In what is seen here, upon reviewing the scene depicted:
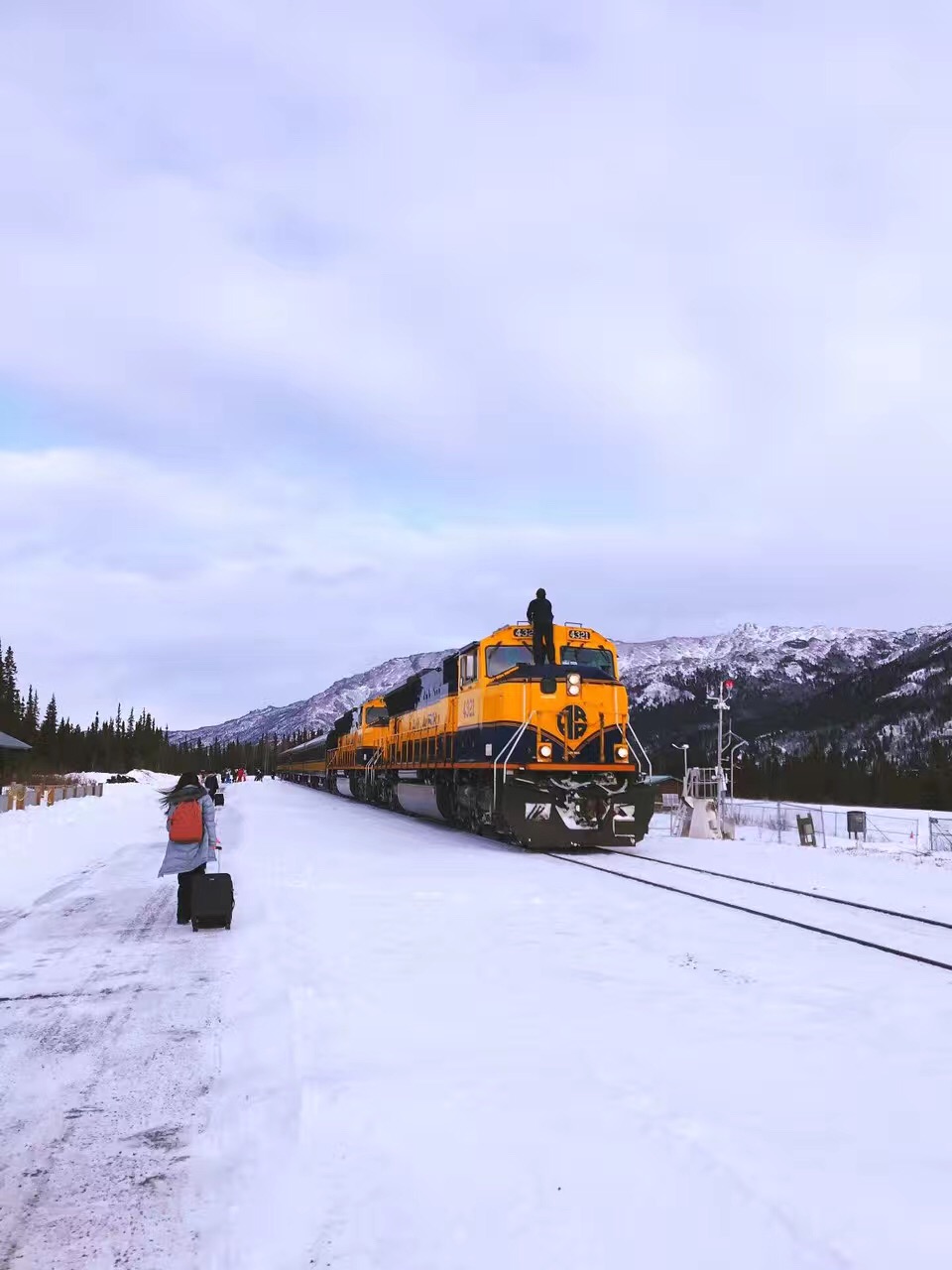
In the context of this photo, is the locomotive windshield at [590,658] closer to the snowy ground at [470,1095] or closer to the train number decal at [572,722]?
the train number decal at [572,722]

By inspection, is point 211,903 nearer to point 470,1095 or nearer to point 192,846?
point 192,846

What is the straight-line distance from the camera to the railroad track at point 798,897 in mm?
7793

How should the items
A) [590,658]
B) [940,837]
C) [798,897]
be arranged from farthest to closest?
[940,837] → [590,658] → [798,897]

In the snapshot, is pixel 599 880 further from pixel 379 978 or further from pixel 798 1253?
pixel 798 1253

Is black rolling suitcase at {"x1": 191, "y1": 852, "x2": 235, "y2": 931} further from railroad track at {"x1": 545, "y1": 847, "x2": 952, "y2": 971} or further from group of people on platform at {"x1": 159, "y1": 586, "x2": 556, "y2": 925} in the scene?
railroad track at {"x1": 545, "y1": 847, "x2": 952, "y2": 971}

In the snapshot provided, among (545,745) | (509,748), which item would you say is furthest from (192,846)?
(545,745)

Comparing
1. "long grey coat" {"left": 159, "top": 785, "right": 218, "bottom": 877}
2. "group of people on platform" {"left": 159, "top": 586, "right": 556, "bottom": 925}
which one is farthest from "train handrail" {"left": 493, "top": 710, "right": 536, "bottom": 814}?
"long grey coat" {"left": 159, "top": 785, "right": 218, "bottom": 877}

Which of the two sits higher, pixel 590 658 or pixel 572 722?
pixel 590 658

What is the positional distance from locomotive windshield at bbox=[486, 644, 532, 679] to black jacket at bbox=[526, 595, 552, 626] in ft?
2.27

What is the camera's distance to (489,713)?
642 inches

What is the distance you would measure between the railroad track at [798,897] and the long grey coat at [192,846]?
5490mm

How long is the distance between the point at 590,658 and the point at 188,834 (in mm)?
10185

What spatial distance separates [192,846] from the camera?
9.55m

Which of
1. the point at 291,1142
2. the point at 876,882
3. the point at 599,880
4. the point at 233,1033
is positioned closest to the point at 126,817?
the point at 599,880
